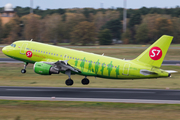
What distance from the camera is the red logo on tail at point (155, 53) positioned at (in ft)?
112

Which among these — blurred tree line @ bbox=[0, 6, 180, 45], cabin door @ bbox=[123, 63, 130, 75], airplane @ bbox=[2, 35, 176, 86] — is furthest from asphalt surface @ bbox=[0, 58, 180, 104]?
blurred tree line @ bbox=[0, 6, 180, 45]

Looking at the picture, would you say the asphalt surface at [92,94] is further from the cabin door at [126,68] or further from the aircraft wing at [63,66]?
the aircraft wing at [63,66]

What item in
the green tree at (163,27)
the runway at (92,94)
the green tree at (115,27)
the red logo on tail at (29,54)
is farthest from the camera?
the green tree at (115,27)

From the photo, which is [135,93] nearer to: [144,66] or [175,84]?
[144,66]

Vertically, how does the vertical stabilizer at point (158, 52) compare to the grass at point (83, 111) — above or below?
above

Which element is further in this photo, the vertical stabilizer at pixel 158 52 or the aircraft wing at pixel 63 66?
the aircraft wing at pixel 63 66

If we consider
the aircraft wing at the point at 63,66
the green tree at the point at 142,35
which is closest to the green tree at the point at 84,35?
the green tree at the point at 142,35

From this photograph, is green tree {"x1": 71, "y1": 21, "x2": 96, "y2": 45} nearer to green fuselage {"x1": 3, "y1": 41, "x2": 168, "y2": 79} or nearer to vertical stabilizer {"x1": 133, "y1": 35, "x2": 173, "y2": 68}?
green fuselage {"x1": 3, "y1": 41, "x2": 168, "y2": 79}

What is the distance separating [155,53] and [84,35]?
8830cm

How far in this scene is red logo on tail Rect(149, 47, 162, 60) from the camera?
34156 millimetres

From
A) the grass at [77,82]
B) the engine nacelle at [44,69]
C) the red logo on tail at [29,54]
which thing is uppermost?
the red logo on tail at [29,54]

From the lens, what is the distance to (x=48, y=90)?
119 ft

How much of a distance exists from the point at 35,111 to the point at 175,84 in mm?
24612

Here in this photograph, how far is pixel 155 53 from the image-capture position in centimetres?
3441
